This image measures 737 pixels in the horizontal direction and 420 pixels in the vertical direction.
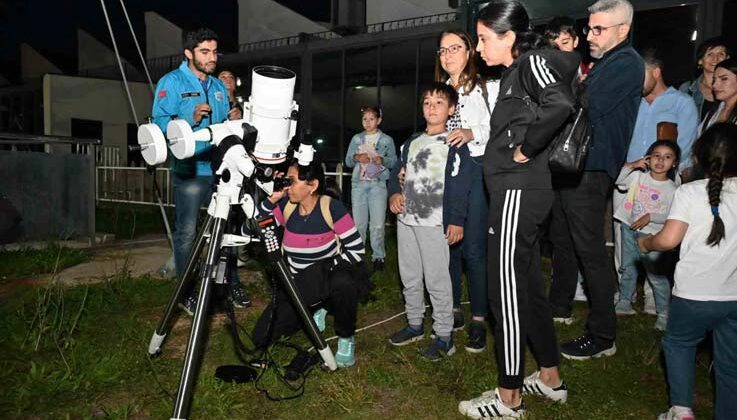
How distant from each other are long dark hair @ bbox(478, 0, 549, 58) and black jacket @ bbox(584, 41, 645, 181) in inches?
24.8

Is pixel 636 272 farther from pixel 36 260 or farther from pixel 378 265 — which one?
pixel 36 260

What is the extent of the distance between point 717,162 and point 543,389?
1377 millimetres

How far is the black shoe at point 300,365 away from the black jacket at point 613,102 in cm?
195

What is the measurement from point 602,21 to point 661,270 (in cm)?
190

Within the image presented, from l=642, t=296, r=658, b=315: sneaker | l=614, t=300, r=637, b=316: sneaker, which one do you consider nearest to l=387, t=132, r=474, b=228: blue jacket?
l=614, t=300, r=637, b=316: sneaker

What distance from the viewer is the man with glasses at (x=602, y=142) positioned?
3.19 meters

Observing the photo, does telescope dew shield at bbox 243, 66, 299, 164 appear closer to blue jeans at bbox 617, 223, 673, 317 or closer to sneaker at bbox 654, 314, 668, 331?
blue jeans at bbox 617, 223, 673, 317

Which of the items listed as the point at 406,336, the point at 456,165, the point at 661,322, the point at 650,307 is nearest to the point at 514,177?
the point at 456,165

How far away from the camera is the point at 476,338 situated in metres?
3.68

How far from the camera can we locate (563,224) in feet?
12.3

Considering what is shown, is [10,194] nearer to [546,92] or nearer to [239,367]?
[239,367]

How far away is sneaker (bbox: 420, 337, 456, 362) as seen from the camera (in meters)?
3.48

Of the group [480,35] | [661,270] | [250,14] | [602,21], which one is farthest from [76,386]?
[250,14]

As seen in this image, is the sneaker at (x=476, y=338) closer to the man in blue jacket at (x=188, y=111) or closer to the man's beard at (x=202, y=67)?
the man in blue jacket at (x=188, y=111)
